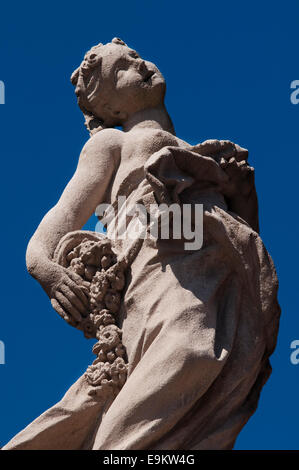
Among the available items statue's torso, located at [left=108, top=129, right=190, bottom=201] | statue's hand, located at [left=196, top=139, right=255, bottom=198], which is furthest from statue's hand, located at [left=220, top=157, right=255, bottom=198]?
statue's torso, located at [left=108, top=129, right=190, bottom=201]

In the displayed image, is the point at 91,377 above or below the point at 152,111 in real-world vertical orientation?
below

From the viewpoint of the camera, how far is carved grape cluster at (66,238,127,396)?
9.16m

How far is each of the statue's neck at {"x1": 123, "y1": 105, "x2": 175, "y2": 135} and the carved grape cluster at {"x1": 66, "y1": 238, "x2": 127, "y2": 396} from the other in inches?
50.1

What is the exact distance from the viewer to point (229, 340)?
920cm

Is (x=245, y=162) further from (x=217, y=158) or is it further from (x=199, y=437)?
(x=199, y=437)

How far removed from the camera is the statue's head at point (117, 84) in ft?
34.6

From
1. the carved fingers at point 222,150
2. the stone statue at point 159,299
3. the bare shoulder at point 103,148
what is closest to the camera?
the stone statue at point 159,299

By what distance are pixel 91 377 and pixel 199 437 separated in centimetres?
87

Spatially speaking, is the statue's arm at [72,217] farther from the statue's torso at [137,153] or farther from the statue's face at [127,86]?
the statue's face at [127,86]

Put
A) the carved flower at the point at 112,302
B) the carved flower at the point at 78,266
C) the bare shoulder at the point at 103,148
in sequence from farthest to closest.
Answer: the bare shoulder at the point at 103,148 → the carved flower at the point at 78,266 → the carved flower at the point at 112,302

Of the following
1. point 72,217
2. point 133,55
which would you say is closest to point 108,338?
point 72,217

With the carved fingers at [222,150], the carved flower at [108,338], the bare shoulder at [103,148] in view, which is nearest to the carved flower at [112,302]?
the carved flower at [108,338]

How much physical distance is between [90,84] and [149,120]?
575 mm
